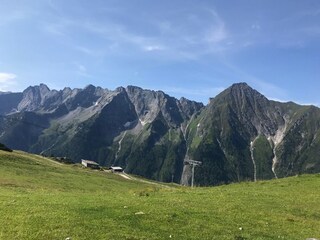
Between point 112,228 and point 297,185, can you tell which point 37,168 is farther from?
point 112,228

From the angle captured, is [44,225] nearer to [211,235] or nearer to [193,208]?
[211,235]

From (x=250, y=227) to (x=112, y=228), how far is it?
9307mm

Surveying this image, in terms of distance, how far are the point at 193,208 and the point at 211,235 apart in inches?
305

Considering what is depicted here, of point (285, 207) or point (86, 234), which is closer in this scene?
point (86, 234)

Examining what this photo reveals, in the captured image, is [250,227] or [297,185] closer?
[250,227]

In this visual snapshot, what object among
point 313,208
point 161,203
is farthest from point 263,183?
point 161,203

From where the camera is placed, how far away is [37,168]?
81.1 m

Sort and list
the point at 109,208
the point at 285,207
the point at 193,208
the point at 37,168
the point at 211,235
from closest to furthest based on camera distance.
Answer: the point at 211,235
the point at 109,208
the point at 193,208
the point at 285,207
the point at 37,168

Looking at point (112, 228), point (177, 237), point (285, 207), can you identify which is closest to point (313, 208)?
point (285, 207)

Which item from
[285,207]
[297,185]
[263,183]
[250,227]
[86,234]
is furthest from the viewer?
[263,183]

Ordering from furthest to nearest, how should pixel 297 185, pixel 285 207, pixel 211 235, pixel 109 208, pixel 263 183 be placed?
pixel 263 183, pixel 297 185, pixel 285 207, pixel 109 208, pixel 211 235

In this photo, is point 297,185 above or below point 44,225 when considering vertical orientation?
above

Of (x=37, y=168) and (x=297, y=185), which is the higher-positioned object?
(x=297, y=185)

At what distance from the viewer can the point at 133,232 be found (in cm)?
2261
